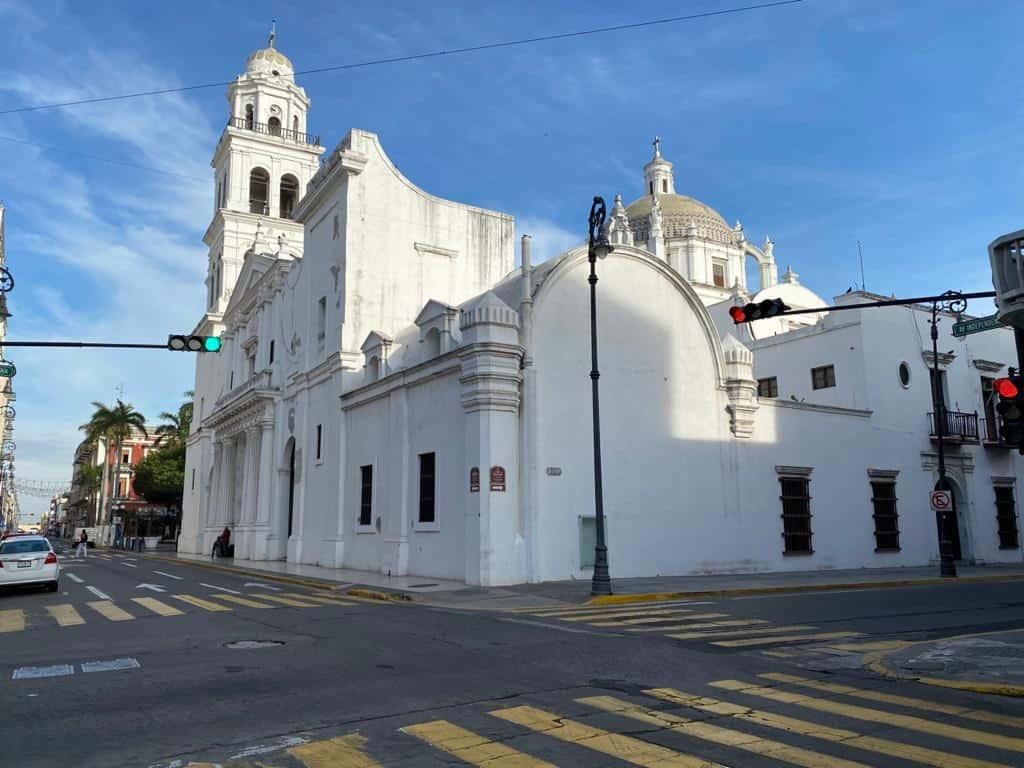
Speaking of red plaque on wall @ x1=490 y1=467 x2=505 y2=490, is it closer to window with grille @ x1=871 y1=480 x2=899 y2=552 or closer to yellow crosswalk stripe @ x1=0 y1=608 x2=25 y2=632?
yellow crosswalk stripe @ x1=0 y1=608 x2=25 y2=632

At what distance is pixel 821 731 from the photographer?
6.26 m

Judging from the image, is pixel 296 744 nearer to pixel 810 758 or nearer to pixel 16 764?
pixel 16 764

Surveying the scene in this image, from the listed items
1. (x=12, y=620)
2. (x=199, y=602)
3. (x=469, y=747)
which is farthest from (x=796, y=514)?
(x=469, y=747)

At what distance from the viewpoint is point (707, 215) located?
192ft

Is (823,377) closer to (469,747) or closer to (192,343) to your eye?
(192,343)

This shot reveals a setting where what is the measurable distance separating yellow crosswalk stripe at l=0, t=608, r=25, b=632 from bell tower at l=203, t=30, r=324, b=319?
128 feet

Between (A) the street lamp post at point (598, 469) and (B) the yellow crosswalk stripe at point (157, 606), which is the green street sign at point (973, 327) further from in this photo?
(B) the yellow crosswalk stripe at point (157, 606)

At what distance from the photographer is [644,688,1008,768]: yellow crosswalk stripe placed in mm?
5492

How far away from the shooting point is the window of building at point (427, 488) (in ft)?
75.8

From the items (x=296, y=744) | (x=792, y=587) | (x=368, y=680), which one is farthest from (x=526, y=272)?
A: (x=296, y=744)

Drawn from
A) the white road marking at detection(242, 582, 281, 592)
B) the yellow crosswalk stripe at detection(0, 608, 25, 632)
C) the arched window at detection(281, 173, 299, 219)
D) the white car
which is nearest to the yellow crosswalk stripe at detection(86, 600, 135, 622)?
the yellow crosswalk stripe at detection(0, 608, 25, 632)

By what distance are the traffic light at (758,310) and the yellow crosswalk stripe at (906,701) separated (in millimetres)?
5740

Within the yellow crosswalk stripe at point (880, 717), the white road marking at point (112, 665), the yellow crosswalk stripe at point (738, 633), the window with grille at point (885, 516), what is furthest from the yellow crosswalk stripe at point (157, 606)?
the window with grille at point (885, 516)

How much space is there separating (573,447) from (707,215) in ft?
136
